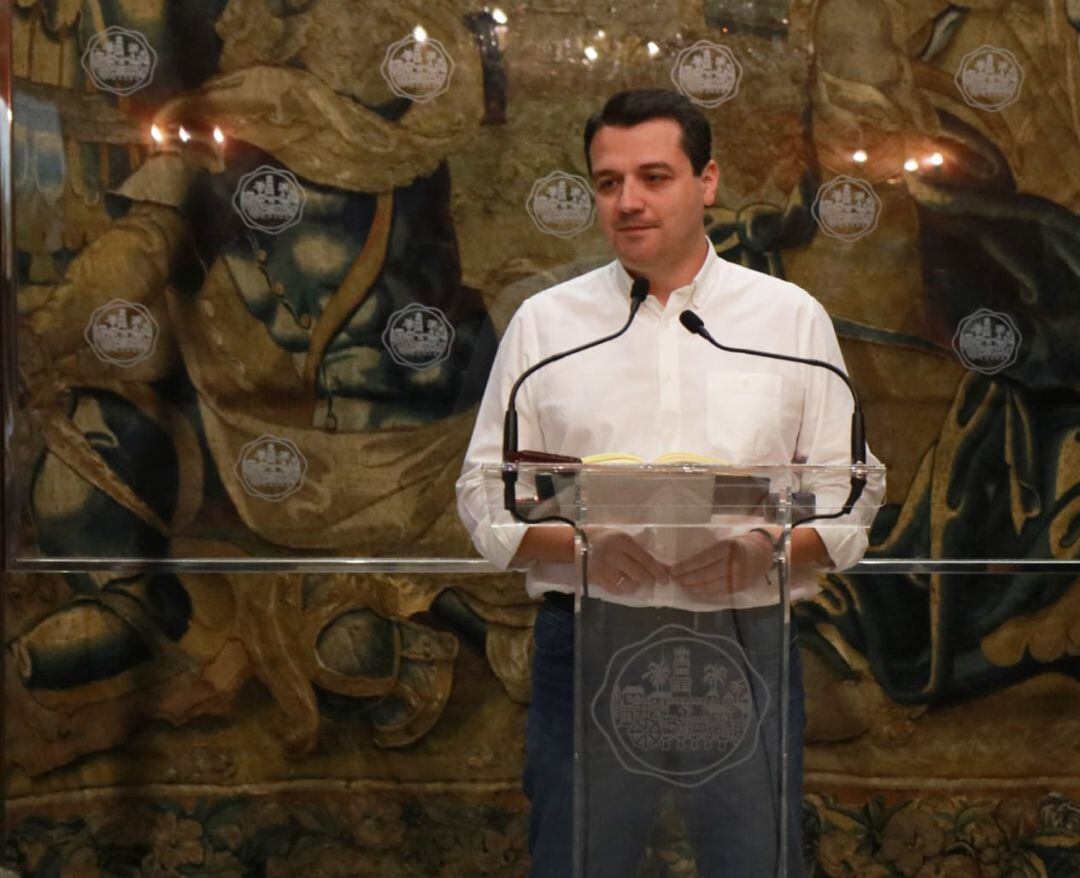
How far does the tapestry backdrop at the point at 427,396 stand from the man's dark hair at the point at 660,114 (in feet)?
3.94

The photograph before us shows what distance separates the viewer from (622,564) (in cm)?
236

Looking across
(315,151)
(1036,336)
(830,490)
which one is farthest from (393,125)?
(830,490)

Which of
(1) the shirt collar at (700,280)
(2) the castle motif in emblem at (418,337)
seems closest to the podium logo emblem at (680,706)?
(1) the shirt collar at (700,280)

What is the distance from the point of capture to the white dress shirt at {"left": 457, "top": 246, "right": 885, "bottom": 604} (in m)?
3.00

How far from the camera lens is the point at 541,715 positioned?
292cm

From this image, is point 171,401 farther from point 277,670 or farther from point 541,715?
point 541,715

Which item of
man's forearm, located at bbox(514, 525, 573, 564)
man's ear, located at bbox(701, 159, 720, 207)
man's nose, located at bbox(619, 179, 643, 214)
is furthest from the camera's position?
man's ear, located at bbox(701, 159, 720, 207)

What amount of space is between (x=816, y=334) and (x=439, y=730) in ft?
6.03

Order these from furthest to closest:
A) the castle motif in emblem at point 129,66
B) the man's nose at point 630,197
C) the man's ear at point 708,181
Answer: the castle motif in emblem at point 129,66
the man's ear at point 708,181
the man's nose at point 630,197

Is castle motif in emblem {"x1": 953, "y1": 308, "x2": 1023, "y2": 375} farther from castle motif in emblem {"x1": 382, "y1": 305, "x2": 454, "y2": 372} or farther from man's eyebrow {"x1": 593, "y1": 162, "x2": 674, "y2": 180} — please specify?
man's eyebrow {"x1": 593, "y1": 162, "x2": 674, "y2": 180}

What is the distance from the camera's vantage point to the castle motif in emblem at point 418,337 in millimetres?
4363

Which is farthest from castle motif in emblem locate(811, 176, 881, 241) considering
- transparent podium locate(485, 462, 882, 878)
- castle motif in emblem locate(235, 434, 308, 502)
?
transparent podium locate(485, 462, 882, 878)

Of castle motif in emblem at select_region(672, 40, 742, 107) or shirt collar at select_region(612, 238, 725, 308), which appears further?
castle motif in emblem at select_region(672, 40, 742, 107)

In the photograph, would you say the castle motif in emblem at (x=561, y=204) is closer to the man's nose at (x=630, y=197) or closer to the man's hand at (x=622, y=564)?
the man's nose at (x=630, y=197)
